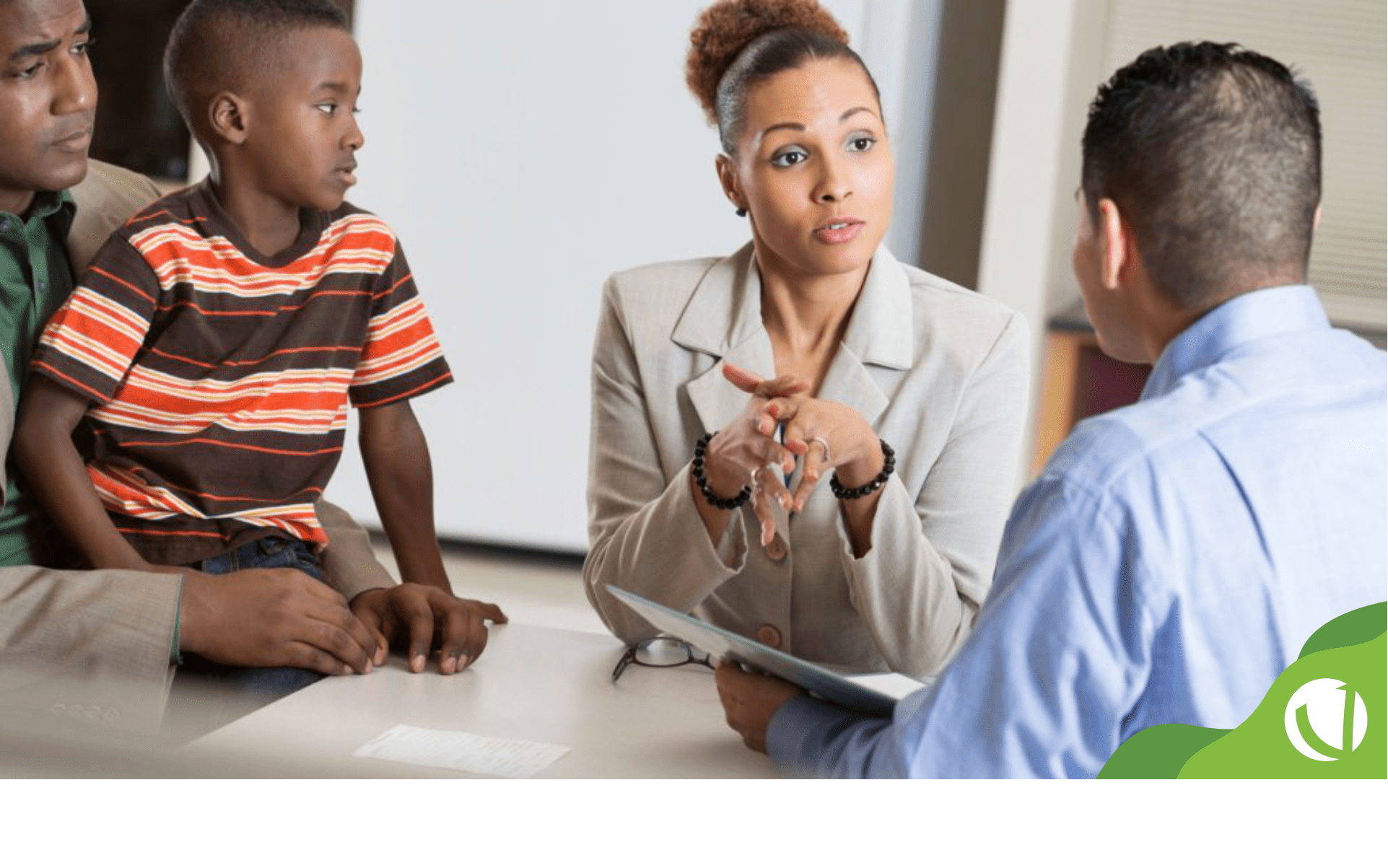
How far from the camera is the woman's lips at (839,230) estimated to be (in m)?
1.34

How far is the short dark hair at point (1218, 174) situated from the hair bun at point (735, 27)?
677mm

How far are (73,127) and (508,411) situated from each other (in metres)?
1.92

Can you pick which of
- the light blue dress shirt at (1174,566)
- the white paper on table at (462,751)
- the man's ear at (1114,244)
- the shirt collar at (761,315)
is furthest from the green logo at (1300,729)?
the shirt collar at (761,315)

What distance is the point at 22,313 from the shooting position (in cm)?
123

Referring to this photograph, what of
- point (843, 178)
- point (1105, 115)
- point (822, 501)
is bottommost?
point (822, 501)

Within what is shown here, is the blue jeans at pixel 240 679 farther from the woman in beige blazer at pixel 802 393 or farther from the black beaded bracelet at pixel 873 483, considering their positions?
the black beaded bracelet at pixel 873 483

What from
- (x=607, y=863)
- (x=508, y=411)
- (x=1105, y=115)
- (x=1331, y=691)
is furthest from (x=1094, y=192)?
(x=508, y=411)

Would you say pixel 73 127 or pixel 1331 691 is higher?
pixel 73 127

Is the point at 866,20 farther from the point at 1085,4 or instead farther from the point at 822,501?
the point at 822,501

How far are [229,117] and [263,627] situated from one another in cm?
49

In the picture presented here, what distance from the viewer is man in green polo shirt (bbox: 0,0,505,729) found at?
3.55 feet

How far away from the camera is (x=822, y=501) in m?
1.37

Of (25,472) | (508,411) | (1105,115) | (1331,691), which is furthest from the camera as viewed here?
(508,411)

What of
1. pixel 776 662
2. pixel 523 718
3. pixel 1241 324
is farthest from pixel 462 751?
pixel 1241 324
